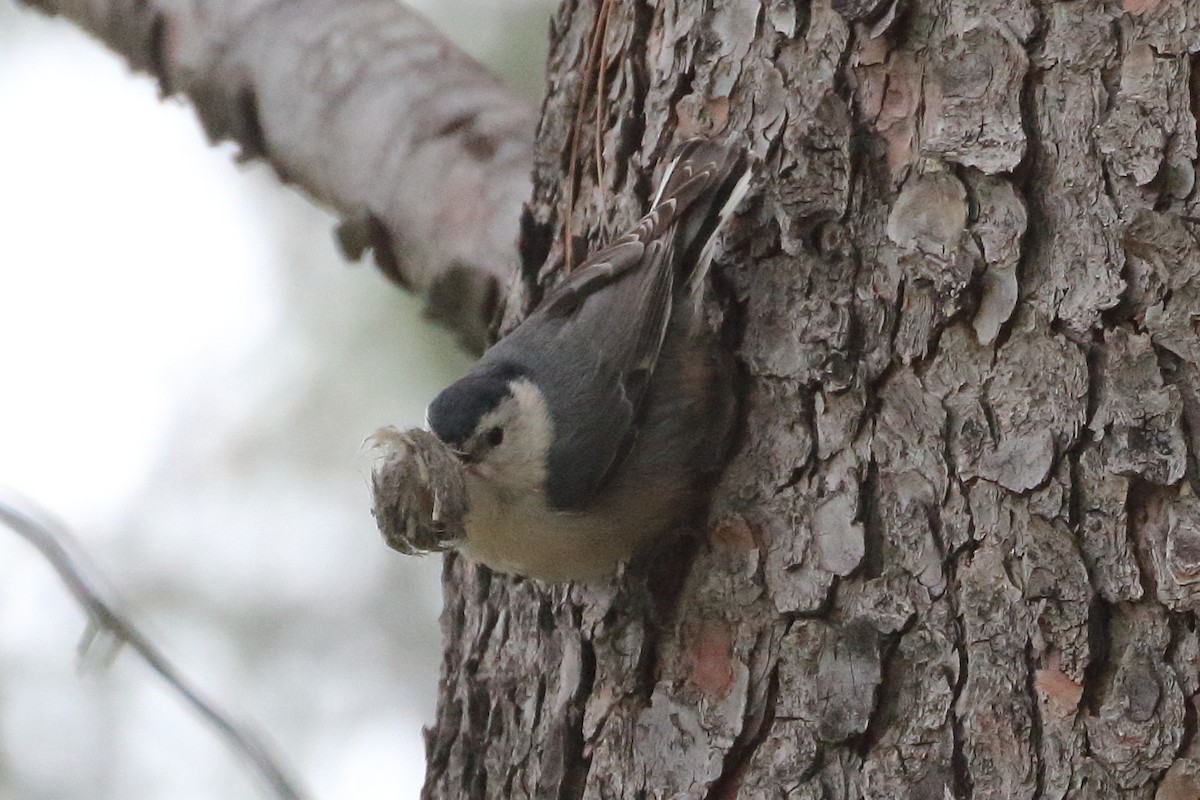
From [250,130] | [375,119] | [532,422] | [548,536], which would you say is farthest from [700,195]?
[250,130]

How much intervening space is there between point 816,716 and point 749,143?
0.91 m

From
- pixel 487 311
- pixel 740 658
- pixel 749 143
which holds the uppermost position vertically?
pixel 487 311

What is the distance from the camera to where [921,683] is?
5.32 ft

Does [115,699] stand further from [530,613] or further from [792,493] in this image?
[792,493]

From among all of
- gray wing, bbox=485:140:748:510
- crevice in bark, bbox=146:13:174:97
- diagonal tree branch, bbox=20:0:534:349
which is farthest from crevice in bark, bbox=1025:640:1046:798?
crevice in bark, bbox=146:13:174:97

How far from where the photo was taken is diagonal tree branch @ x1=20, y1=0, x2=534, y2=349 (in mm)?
2711

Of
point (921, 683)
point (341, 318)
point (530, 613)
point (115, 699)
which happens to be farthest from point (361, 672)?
point (921, 683)

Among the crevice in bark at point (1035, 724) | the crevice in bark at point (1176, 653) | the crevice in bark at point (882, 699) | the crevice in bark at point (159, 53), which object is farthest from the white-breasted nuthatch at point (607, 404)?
the crevice in bark at point (159, 53)

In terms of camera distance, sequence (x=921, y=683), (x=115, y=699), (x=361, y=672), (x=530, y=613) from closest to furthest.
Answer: (x=921, y=683) < (x=530, y=613) < (x=115, y=699) < (x=361, y=672)

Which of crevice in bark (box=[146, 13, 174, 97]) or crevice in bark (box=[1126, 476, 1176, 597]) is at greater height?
crevice in bark (box=[146, 13, 174, 97])

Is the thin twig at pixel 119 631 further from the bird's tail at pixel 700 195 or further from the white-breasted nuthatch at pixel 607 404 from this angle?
the bird's tail at pixel 700 195

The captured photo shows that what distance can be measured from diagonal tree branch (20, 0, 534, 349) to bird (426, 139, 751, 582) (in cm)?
48

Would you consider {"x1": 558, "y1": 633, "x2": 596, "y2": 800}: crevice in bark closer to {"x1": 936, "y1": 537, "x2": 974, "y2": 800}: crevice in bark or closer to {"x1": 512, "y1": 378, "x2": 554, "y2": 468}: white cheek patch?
{"x1": 512, "y1": 378, "x2": 554, "y2": 468}: white cheek patch

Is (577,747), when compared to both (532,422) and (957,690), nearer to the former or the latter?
(532,422)
